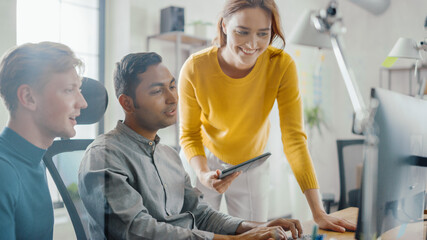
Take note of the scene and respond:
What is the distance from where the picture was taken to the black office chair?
700 millimetres

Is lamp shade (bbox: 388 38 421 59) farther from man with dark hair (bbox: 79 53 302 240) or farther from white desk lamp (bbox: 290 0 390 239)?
man with dark hair (bbox: 79 53 302 240)

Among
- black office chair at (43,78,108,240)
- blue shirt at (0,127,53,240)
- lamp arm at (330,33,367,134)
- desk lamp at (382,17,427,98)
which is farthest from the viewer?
desk lamp at (382,17,427,98)

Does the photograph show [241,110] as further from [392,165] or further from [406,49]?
[406,49]

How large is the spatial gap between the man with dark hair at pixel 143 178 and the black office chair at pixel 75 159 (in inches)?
0.6

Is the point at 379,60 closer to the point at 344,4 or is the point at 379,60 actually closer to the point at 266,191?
the point at 344,4

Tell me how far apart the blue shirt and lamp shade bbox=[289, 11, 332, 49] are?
682 mm

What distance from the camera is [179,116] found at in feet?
2.88

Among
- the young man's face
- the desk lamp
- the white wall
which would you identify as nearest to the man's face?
the young man's face

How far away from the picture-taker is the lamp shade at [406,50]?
Result: 45.0 inches

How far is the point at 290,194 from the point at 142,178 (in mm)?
436

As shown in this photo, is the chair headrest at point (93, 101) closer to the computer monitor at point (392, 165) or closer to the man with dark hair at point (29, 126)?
the man with dark hair at point (29, 126)

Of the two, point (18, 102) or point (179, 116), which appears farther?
point (179, 116)

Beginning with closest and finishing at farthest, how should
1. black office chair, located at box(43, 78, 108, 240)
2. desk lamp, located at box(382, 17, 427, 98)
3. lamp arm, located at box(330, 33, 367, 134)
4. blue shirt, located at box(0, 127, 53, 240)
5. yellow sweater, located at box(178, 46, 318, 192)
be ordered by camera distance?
blue shirt, located at box(0, 127, 53, 240) < black office chair, located at box(43, 78, 108, 240) < lamp arm, located at box(330, 33, 367, 134) < yellow sweater, located at box(178, 46, 318, 192) < desk lamp, located at box(382, 17, 427, 98)

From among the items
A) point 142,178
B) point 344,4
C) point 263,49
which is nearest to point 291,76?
point 263,49
